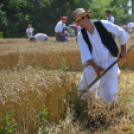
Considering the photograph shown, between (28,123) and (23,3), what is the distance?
2622cm

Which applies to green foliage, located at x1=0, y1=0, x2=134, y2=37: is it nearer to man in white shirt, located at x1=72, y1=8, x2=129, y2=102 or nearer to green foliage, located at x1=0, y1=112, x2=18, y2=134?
man in white shirt, located at x1=72, y1=8, x2=129, y2=102

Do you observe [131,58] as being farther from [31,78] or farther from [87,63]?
[31,78]

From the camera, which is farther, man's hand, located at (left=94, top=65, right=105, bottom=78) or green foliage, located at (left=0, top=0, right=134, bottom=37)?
green foliage, located at (left=0, top=0, right=134, bottom=37)

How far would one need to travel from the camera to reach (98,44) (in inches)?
111

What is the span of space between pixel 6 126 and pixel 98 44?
1482 millimetres

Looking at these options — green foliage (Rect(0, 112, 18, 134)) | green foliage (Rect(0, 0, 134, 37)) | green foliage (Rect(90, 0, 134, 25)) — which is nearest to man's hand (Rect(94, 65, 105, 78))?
green foliage (Rect(0, 112, 18, 134))

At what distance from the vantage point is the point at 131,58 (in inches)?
246

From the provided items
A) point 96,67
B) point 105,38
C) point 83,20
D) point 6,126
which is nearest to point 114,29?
point 105,38

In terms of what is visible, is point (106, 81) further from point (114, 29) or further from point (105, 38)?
point (114, 29)

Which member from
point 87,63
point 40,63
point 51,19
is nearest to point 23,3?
point 51,19

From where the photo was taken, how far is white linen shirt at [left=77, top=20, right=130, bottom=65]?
9.13ft

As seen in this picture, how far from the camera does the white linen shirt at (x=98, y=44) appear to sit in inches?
110

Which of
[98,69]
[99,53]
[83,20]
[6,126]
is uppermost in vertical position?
[83,20]

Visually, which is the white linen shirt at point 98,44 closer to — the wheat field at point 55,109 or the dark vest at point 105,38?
the dark vest at point 105,38
